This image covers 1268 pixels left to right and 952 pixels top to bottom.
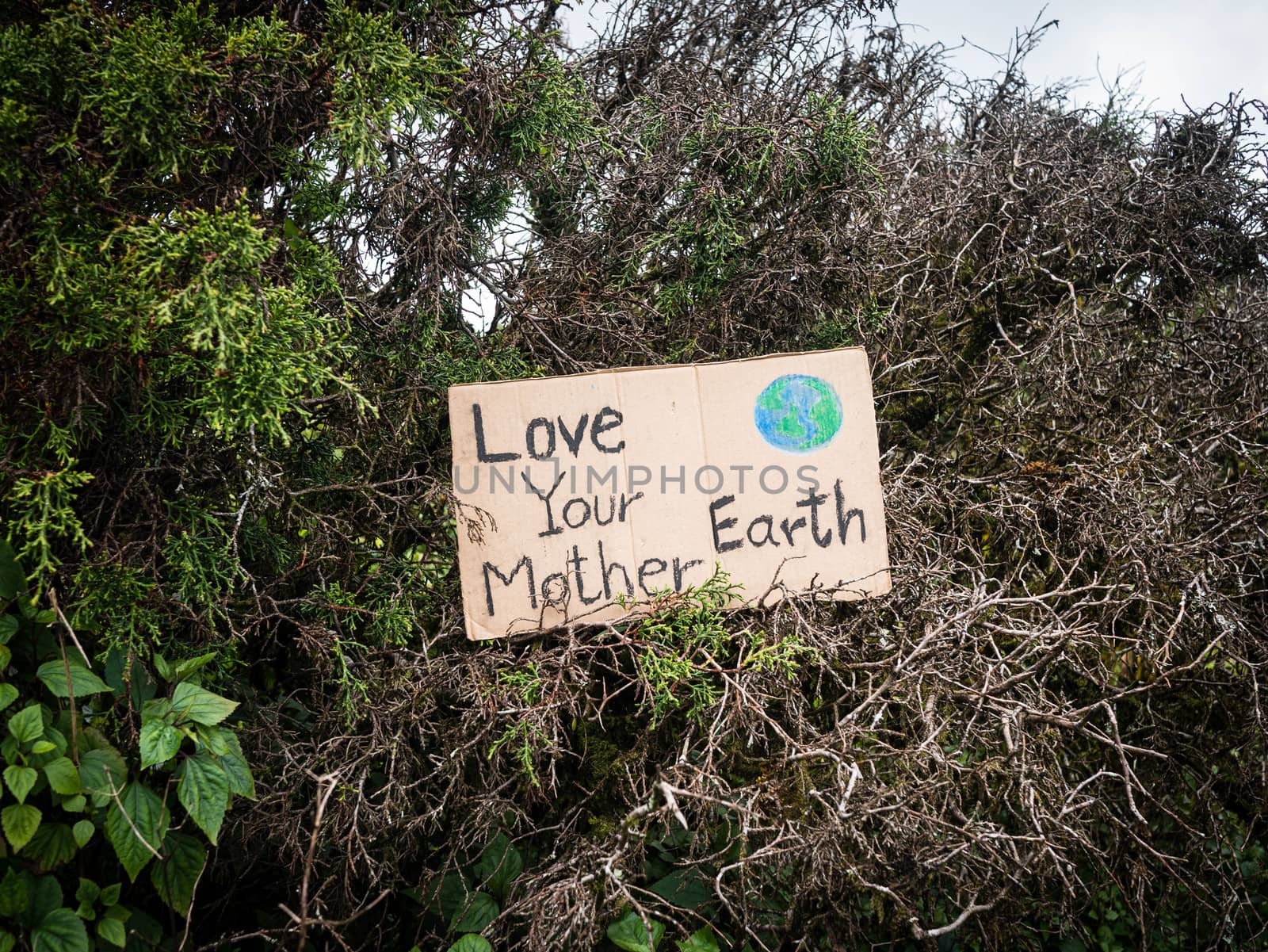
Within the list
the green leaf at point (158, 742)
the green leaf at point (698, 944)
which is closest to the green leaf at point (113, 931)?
the green leaf at point (158, 742)

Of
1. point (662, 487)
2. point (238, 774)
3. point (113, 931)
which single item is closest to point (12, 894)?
point (113, 931)

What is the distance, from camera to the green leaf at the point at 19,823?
166 cm

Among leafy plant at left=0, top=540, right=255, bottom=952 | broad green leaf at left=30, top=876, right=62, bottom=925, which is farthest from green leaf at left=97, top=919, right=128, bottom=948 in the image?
broad green leaf at left=30, top=876, right=62, bottom=925

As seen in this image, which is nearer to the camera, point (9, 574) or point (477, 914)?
point (9, 574)

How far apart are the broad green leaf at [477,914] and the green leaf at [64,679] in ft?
3.37

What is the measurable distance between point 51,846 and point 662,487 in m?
1.56

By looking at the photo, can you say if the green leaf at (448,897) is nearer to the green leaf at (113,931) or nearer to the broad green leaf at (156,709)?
the green leaf at (113,931)

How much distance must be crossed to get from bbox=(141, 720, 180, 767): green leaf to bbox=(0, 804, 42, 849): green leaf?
0.22 metres

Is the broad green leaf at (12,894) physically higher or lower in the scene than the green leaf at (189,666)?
lower

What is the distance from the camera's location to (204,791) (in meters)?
1.80

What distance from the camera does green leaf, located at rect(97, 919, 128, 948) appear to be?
1.79 metres

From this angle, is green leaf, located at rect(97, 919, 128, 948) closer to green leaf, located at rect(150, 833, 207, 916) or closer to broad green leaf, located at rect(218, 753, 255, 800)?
green leaf, located at rect(150, 833, 207, 916)

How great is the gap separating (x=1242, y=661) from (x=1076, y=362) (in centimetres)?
107

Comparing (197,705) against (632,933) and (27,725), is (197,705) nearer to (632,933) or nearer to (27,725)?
(27,725)
